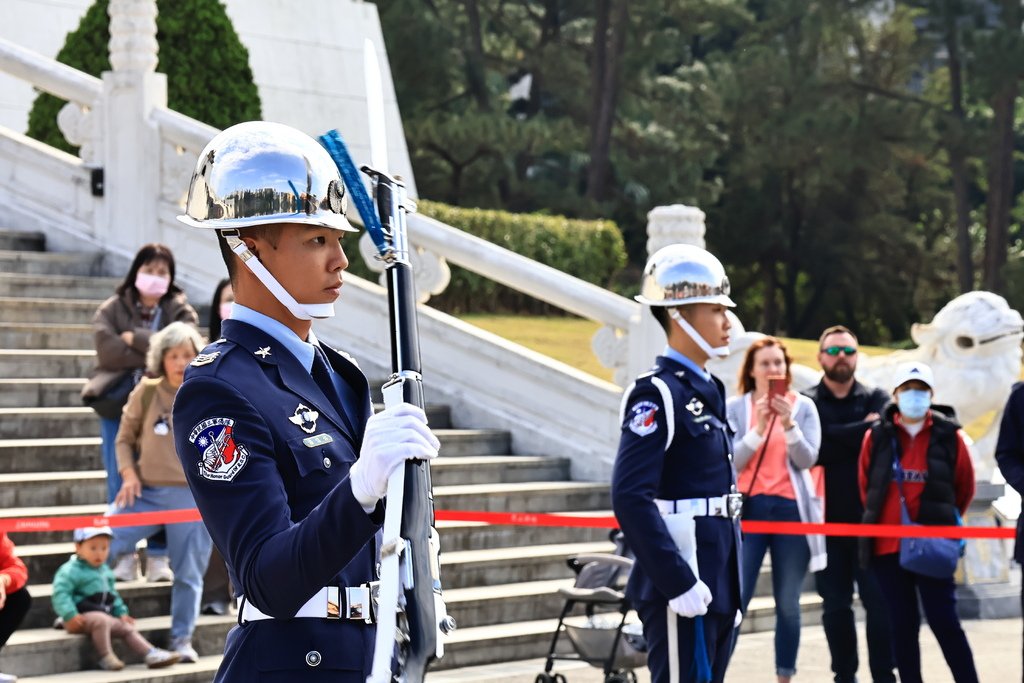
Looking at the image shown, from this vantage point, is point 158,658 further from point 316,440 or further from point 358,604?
point 316,440

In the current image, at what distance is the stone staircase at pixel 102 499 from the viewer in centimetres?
842

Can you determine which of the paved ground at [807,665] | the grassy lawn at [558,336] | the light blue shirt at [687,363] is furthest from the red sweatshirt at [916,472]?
the grassy lawn at [558,336]

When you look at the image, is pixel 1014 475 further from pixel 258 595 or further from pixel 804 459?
pixel 258 595

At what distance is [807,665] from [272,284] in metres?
7.04

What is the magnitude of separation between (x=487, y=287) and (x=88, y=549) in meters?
15.9

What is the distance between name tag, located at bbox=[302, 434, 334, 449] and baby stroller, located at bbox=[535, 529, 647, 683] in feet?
15.1

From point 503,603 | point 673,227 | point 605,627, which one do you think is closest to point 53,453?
point 503,603

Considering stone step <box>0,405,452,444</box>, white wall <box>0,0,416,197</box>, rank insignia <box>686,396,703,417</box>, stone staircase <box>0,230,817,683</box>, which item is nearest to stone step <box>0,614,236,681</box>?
stone staircase <box>0,230,817,683</box>

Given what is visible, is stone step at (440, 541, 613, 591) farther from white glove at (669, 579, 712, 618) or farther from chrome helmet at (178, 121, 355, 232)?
chrome helmet at (178, 121, 355, 232)

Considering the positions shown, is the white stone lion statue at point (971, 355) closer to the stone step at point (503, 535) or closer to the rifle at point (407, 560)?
the stone step at point (503, 535)

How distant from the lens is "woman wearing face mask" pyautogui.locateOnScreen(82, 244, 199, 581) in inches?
365

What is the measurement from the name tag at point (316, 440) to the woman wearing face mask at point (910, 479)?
5253 mm

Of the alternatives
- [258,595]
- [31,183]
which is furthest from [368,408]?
[31,183]

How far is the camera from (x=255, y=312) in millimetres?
3398
